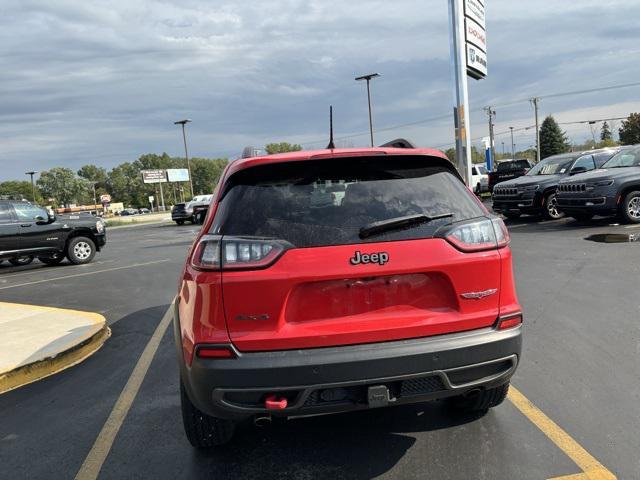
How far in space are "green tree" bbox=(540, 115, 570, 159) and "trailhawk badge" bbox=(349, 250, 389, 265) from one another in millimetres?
111740

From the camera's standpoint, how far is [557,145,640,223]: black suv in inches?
470

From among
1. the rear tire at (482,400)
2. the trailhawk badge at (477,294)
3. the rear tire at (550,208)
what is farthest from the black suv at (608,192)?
the trailhawk badge at (477,294)

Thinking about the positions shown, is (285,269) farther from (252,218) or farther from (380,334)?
(380,334)

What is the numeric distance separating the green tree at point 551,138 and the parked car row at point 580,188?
319 ft

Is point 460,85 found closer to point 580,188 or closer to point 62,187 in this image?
point 580,188

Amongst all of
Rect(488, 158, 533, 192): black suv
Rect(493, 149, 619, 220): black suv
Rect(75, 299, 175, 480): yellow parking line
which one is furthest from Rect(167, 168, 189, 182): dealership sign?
Rect(75, 299, 175, 480): yellow parking line

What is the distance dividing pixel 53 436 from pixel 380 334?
2.46m

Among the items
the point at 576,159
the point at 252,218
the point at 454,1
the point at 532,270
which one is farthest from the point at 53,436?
the point at 576,159

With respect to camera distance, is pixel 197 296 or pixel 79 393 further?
pixel 79 393

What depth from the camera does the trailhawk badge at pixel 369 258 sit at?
247cm

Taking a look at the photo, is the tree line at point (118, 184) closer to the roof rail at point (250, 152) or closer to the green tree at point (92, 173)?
the green tree at point (92, 173)

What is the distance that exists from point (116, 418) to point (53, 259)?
11.8 metres

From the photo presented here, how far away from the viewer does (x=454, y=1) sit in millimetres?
12492

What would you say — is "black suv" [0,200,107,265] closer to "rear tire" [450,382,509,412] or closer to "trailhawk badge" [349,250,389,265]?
"rear tire" [450,382,509,412]
